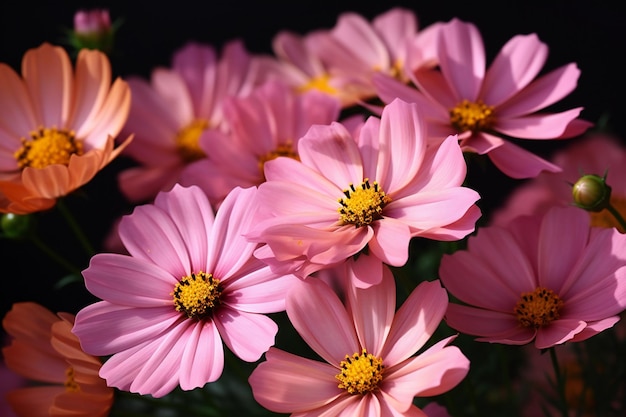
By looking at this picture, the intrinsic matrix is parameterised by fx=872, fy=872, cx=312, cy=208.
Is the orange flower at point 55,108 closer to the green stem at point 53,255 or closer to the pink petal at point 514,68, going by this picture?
the green stem at point 53,255

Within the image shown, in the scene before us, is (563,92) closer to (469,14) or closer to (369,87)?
(369,87)

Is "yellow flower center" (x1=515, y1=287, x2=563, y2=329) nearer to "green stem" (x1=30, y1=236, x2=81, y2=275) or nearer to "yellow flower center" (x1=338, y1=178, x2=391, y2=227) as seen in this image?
"yellow flower center" (x1=338, y1=178, x2=391, y2=227)

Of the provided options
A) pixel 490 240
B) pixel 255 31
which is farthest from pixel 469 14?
pixel 490 240

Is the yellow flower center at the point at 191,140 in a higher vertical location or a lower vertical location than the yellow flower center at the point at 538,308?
higher

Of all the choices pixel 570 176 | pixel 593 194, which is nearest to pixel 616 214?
pixel 593 194

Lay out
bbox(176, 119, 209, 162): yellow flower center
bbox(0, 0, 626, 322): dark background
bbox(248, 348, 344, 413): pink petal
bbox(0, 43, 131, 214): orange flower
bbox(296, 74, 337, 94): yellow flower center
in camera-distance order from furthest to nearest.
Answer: bbox(0, 0, 626, 322): dark background → bbox(296, 74, 337, 94): yellow flower center → bbox(176, 119, 209, 162): yellow flower center → bbox(0, 43, 131, 214): orange flower → bbox(248, 348, 344, 413): pink petal

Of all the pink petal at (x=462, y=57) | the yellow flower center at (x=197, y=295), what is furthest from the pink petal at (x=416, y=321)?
the pink petal at (x=462, y=57)

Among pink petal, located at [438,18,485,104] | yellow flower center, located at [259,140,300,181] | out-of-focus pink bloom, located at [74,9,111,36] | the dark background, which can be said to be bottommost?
yellow flower center, located at [259,140,300,181]

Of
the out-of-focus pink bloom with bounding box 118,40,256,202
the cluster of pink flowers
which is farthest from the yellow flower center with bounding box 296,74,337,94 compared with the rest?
the cluster of pink flowers
